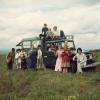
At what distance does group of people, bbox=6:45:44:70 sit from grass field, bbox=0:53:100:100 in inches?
72.7

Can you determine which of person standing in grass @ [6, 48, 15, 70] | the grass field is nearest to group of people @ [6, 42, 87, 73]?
person standing in grass @ [6, 48, 15, 70]

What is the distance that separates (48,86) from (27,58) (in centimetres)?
697

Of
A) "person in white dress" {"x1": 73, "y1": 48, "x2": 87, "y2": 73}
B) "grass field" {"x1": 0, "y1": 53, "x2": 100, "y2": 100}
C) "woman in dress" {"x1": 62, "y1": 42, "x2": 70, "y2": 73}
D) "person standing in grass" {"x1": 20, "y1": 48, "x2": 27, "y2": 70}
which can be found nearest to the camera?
"grass field" {"x1": 0, "y1": 53, "x2": 100, "y2": 100}

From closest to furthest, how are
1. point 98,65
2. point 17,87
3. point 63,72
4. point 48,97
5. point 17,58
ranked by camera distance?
point 48,97, point 17,87, point 63,72, point 98,65, point 17,58

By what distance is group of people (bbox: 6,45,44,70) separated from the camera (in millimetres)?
25000

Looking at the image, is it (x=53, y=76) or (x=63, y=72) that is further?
(x=63, y=72)

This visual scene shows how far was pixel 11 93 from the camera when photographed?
63.1 ft

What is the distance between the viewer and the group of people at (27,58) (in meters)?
25.0

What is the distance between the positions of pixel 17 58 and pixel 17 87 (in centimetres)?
598

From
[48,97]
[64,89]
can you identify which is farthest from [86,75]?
[48,97]

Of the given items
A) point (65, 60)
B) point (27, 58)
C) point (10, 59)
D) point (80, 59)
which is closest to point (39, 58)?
point (27, 58)

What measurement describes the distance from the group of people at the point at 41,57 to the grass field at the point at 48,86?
1.29m

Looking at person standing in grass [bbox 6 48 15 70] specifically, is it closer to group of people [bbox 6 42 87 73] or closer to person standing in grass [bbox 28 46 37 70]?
group of people [bbox 6 42 87 73]

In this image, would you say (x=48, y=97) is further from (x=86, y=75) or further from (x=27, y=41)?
(x=27, y=41)
